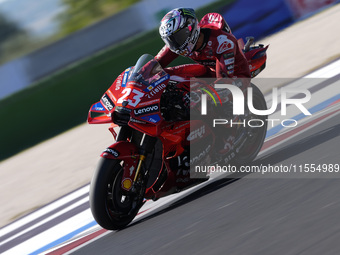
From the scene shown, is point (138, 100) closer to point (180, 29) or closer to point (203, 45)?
point (180, 29)

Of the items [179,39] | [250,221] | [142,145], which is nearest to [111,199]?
[142,145]

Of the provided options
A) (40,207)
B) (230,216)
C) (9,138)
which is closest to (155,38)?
(9,138)

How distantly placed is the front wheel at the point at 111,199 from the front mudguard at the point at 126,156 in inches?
1.6

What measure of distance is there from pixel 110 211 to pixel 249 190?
1.19 m

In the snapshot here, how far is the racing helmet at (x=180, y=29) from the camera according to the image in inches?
210

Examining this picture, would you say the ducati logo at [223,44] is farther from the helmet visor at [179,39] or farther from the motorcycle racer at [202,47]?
the helmet visor at [179,39]

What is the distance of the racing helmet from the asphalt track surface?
1.37m

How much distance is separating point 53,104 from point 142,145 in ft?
30.2

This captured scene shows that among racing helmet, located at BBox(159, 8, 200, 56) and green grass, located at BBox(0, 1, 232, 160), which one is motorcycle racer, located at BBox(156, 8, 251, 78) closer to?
racing helmet, located at BBox(159, 8, 200, 56)

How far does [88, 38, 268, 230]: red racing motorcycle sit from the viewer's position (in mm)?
4840

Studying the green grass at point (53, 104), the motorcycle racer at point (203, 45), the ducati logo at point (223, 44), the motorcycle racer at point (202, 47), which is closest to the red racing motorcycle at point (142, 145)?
the motorcycle racer at point (202, 47)

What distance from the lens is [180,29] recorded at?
5336 mm

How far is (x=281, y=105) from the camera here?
26.8ft

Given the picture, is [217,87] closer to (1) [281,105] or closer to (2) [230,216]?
(2) [230,216]
